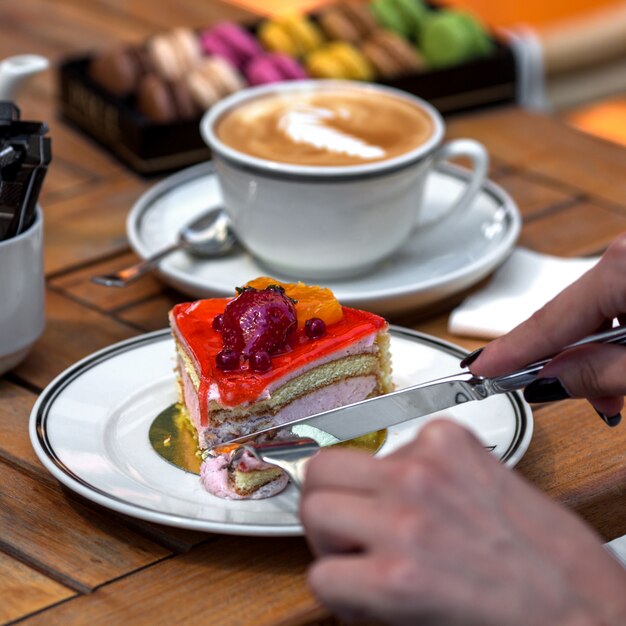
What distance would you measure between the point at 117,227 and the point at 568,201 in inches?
23.2

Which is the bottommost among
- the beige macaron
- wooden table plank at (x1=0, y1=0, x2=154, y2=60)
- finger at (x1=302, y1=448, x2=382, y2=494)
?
wooden table plank at (x1=0, y1=0, x2=154, y2=60)

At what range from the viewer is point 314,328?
959 millimetres

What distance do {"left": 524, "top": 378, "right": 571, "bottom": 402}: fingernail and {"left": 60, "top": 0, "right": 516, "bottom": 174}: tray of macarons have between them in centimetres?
81

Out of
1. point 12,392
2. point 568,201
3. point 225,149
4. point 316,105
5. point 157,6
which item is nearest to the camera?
point 12,392

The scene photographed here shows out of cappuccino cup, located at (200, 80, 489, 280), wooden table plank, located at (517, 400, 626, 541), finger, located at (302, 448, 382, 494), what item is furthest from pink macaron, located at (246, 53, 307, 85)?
finger, located at (302, 448, 382, 494)

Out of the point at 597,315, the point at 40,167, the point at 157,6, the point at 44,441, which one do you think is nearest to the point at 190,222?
the point at 40,167

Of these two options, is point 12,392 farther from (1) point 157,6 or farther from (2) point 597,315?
(1) point 157,6

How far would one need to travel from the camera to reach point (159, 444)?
932mm

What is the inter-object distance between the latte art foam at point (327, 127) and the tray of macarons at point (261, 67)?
0.20 meters

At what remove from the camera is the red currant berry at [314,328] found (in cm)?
96

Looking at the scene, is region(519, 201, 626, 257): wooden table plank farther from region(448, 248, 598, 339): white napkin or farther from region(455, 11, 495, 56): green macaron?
region(455, 11, 495, 56): green macaron

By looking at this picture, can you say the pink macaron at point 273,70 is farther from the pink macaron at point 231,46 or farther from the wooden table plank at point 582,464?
the wooden table plank at point 582,464

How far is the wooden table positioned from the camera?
781 millimetres

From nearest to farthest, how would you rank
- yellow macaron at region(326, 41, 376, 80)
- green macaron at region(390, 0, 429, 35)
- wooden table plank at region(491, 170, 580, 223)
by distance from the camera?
wooden table plank at region(491, 170, 580, 223) < yellow macaron at region(326, 41, 376, 80) < green macaron at region(390, 0, 429, 35)
